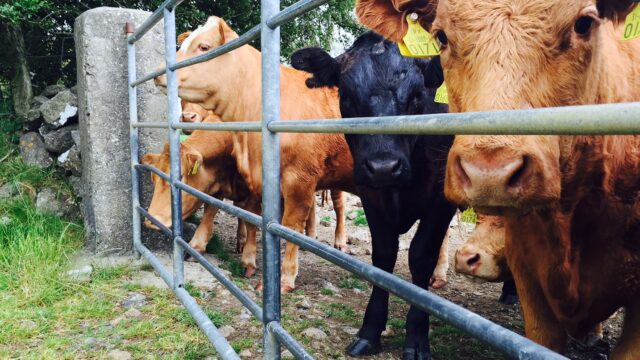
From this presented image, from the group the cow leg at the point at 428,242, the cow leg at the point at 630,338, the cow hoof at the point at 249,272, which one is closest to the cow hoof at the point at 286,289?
the cow hoof at the point at 249,272

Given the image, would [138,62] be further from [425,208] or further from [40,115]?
[425,208]

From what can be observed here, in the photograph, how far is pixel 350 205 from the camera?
8055mm

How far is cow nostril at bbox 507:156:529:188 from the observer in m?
1.16

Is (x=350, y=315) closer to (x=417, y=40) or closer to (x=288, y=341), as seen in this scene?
(x=288, y=341)

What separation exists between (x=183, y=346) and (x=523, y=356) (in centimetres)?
237

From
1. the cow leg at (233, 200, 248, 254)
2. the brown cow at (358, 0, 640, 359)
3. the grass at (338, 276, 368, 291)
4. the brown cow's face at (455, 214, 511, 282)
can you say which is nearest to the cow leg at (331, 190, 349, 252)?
the cow leg at (233, 200, 248, 254)

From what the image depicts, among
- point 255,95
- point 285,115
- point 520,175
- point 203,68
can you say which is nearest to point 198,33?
point 203,68

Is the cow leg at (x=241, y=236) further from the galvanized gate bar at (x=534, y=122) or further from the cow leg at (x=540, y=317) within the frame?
the galvanized gate bar at (x=534, y=122)

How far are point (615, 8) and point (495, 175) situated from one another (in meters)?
0.79

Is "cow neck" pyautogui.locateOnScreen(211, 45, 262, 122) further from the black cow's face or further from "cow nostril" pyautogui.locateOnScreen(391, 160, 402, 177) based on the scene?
"cow nostril" pyautogui.locateOnScreen(391, 160, 402, 177)

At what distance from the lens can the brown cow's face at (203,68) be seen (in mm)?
4492

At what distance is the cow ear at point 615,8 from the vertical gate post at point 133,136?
12.0 feet

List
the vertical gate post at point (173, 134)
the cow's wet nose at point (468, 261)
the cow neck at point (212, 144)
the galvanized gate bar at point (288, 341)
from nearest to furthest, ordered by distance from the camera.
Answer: the galvanized gate bar at point (288, 341) → the cow's wet nose at point (468, 261) → the vertical gate post at point (173, 134) → the cow neck at point (212, 144)

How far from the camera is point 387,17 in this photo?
6.91 feet
